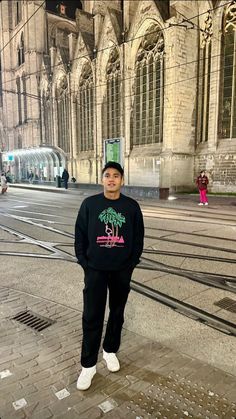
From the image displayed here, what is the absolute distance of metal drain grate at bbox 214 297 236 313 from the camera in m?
3.88

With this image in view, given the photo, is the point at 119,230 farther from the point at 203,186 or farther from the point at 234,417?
the point at 203,186

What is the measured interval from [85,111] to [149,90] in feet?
33.4

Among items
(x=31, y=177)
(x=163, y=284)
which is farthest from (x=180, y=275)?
(x=31, y=177)

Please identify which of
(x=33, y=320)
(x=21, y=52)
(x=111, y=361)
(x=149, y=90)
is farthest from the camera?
(x=21, y=52)

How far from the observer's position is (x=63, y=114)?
37.6 meters

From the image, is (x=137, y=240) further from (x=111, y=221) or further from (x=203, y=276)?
(x=203, y=276)

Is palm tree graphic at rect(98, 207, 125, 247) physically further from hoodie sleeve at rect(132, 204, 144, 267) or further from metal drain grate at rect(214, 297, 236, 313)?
metal drain grate at rect(214, 297, 236, 313)

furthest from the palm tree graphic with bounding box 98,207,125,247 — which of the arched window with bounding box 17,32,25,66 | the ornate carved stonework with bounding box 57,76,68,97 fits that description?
the arched window with bounding box 17,32,25,66

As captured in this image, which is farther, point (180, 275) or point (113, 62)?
point (113, 62)

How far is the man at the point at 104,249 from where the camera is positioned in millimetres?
2430

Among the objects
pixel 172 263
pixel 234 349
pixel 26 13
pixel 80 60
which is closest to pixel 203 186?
pixel 172 263

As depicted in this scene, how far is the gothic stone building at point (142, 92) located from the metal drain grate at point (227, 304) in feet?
59.9

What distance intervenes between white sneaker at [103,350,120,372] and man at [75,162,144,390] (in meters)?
0.18

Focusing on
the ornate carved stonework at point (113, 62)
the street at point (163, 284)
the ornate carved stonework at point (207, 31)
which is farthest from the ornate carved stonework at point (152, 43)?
the street at point (163, 284)
